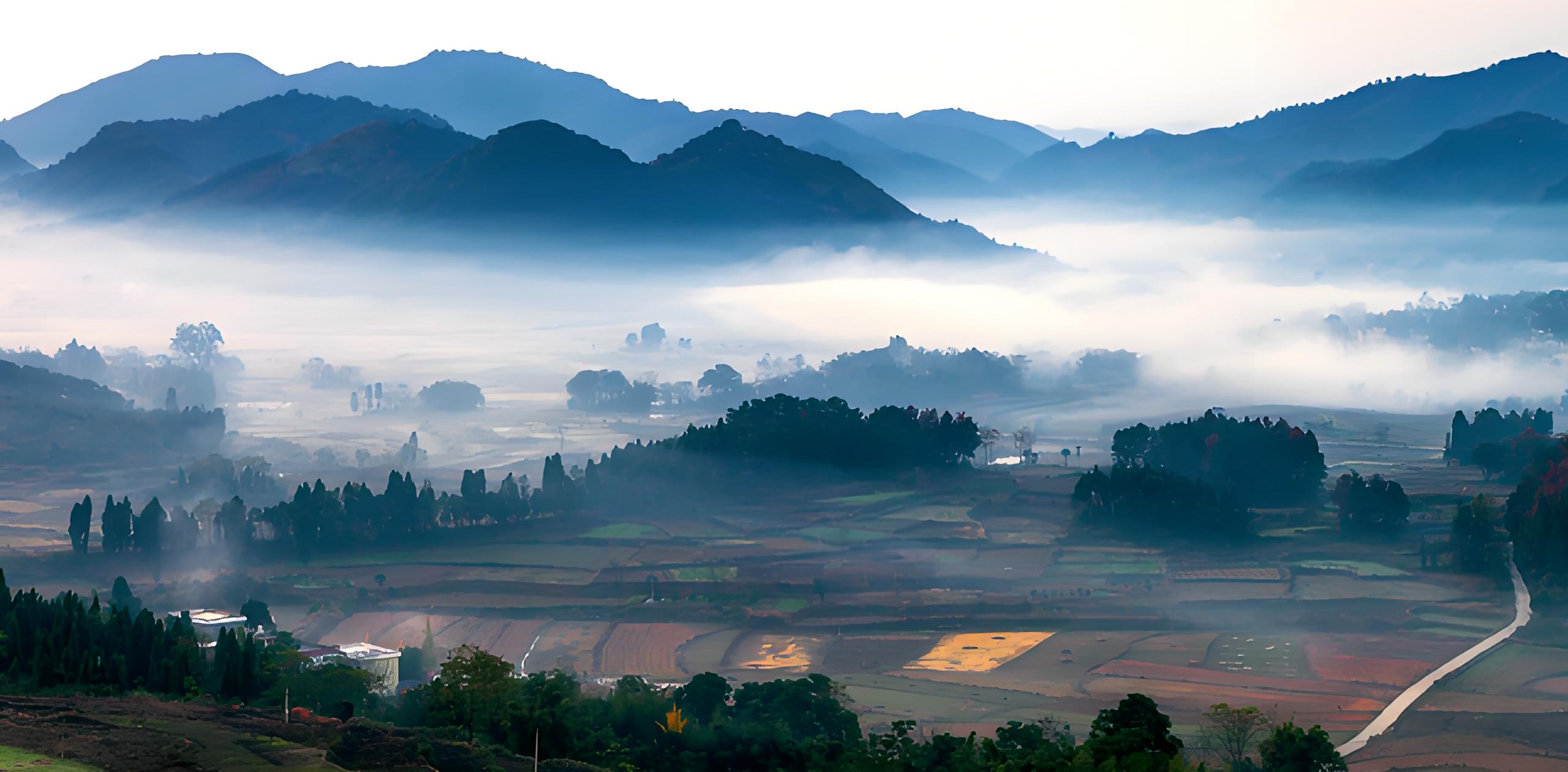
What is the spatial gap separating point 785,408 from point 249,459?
48.3 m

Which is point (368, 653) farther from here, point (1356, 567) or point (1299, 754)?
point (1356, 567)

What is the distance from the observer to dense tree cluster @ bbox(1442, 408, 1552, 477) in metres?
129

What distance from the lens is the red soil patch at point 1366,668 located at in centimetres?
7431

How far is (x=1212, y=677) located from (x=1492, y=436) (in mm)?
78838

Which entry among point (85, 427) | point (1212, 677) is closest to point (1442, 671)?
point (1212, 677)

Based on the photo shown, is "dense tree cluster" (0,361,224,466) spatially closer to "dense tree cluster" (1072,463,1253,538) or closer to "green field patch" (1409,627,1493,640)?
"dense tree cluster" (1072,463,1253,538)

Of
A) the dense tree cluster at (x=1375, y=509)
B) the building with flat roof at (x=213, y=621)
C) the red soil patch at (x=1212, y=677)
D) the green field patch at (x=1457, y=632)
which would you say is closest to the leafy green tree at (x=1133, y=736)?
the red soil patch at (x=1212, y=677)

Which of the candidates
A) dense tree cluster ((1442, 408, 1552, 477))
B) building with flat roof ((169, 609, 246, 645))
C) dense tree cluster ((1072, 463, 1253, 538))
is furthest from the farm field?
dense tree cluster ((1442, 408, 1552, 477))

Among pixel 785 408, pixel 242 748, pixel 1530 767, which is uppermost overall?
pixel 785 408

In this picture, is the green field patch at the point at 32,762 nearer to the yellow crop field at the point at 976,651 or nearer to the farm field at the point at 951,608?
the farm field at the point at 951,608

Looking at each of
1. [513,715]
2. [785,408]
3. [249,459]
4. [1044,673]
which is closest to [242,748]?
[513,715]

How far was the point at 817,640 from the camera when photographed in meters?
84.2

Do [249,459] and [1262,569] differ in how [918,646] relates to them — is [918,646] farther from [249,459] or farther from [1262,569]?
[249,459]

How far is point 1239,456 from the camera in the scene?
410ft
